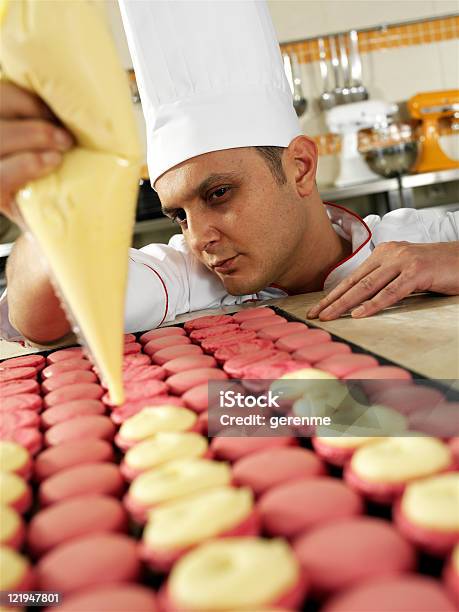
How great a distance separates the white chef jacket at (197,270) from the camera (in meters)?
1.68

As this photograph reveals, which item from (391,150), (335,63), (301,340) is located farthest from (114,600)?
(335,63)

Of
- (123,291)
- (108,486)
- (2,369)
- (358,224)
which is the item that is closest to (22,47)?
(123,291)

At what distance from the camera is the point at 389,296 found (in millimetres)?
1383

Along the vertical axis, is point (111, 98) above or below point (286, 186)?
above

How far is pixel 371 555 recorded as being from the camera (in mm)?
537

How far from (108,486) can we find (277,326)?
2.25ft

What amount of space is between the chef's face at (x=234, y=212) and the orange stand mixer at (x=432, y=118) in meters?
2.23

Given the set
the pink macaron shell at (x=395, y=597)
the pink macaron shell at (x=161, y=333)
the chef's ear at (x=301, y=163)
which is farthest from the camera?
the chef's ear at (x=301, y=163)

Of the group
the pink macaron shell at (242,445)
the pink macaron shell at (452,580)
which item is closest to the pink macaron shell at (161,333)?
the pink macaron shell at (242,445)

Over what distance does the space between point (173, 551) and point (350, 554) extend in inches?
6.3

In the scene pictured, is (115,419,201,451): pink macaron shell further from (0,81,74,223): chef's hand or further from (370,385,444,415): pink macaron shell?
(0,81,74,223): chef's hand

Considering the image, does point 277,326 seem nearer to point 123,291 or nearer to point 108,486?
point 123,291

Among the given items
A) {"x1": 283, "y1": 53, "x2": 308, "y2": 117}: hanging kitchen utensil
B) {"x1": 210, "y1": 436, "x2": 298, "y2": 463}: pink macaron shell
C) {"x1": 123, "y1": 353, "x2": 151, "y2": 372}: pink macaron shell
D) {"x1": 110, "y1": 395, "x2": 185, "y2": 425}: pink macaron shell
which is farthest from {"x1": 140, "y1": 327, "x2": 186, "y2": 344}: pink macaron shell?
{"x1": 283, "y1": 53, "x2": 308, "y2": 117}: hanging kitchen utensil

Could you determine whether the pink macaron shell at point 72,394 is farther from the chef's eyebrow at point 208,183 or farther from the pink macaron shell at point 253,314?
the chef's eyebrow at point 208,183
